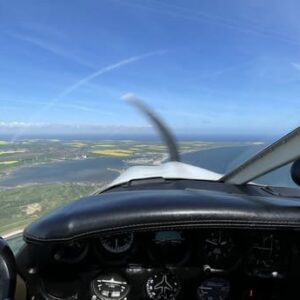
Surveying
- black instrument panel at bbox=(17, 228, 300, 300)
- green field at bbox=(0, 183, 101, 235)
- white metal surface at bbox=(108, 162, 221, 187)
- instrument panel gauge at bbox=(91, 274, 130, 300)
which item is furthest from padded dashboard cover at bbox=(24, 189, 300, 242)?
white metal surface at bbox=(108, 162, 221, 187)

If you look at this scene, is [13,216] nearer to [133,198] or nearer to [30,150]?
[30,150]

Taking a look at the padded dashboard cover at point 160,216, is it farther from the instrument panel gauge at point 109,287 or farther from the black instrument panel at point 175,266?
the instrument panel gauge at point 109,287

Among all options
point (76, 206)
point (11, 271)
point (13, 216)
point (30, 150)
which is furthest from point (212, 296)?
point (30, 150)

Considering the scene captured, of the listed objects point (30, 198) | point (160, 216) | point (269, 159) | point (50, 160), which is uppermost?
point (269, 159)

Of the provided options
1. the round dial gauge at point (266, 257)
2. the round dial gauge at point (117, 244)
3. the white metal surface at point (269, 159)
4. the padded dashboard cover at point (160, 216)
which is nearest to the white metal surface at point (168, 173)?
the white metal surface at point (269, 159)

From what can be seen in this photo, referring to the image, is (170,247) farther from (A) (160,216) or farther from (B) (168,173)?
(B) (168,173)

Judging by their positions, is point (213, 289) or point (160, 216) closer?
point (160, 216)

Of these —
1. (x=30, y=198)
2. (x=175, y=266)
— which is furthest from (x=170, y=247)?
(x=30, y=198)
